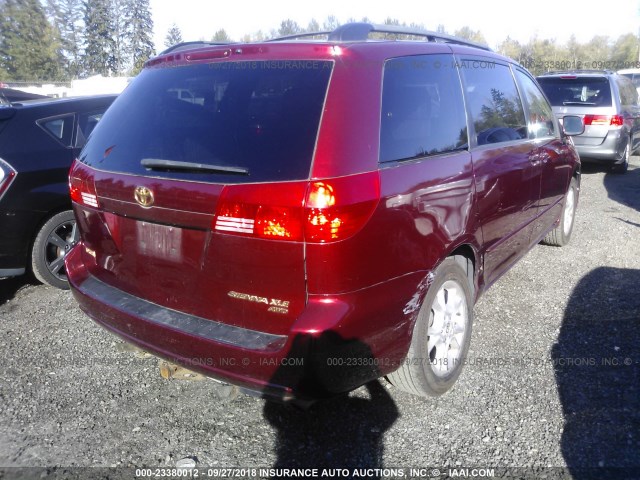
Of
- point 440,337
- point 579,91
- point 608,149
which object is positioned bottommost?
point 608,149

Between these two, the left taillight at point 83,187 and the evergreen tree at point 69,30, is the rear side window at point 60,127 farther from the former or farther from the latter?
the evergreen tree at point 69,30

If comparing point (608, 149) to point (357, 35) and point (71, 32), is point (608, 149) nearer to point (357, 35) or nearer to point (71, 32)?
point (357, 35)

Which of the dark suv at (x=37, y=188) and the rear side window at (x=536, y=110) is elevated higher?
the rear side window at (x=536, y=110)

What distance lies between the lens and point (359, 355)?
228cm

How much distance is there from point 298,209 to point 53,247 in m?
3.45

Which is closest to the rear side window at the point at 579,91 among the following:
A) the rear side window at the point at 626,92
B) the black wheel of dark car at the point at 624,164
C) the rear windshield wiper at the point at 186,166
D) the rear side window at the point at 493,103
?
the rear side window at the point at 626,92

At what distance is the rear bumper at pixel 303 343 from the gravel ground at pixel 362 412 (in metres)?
0.47

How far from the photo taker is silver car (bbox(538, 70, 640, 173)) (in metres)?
9.11

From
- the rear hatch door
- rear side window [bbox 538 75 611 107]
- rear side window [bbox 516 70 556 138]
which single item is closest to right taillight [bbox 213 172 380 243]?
the rear hatch door

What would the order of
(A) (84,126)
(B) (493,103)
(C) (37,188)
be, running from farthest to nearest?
(A) (84,126)
(C) (37,188)
(B) (493,103)

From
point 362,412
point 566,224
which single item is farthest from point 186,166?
point 566,224

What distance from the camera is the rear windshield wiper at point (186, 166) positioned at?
2.20 meters

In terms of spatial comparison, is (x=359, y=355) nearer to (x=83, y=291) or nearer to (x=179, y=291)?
(x=179, y=291)

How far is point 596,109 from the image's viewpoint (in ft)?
30.1
